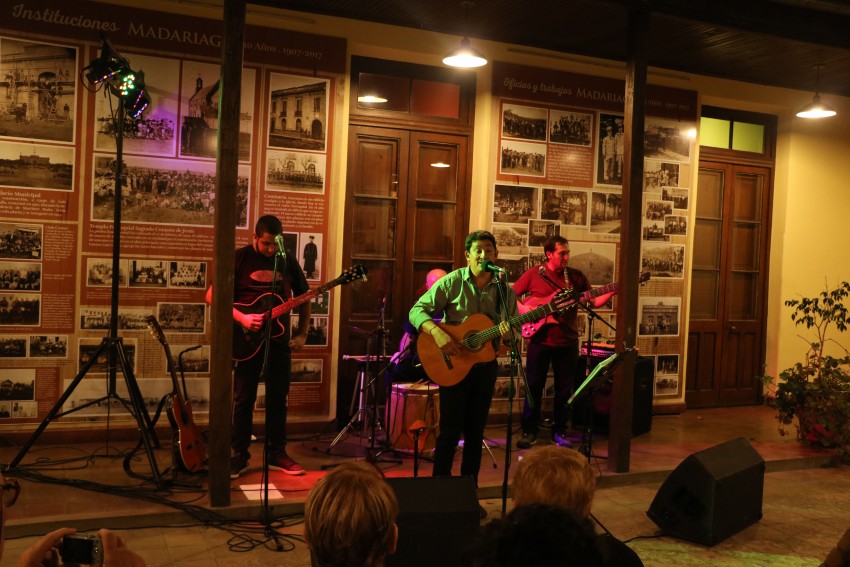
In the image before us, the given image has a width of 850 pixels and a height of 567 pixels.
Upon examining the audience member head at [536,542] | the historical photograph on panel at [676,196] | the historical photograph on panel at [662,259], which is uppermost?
the historical photograph on panel at [676,196]

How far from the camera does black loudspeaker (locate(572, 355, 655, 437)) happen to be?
27.2 feet

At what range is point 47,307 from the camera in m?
6.82

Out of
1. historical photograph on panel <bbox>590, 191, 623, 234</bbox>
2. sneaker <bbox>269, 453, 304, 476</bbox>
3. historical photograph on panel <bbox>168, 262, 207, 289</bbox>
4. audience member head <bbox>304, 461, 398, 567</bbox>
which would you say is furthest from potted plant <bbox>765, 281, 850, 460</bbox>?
audience member head <bbox>304, 461, 398, 567</bbox>

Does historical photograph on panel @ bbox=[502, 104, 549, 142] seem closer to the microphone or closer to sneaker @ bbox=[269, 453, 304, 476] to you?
the microphone

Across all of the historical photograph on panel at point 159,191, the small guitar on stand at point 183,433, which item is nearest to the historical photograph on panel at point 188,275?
the historical photograph on panel at point 159,191

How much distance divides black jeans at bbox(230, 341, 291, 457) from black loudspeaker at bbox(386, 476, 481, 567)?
93.5 inches

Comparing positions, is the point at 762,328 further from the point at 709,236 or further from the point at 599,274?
the point at 599,274

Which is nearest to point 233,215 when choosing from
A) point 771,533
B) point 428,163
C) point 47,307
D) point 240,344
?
point 240,344

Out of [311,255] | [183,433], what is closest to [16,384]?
[183,433]

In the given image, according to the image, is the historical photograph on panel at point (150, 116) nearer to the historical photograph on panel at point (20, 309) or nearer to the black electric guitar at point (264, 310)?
the historical photograph on panel at point (20, 309)

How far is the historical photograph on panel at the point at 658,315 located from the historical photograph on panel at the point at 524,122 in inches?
86.8

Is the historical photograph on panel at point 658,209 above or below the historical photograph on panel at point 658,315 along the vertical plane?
above

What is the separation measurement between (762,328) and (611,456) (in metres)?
4.46

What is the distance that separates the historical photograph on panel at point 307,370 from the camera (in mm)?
7637
